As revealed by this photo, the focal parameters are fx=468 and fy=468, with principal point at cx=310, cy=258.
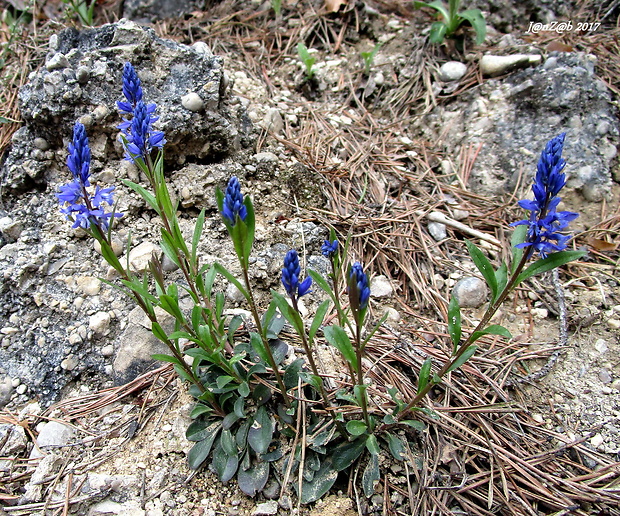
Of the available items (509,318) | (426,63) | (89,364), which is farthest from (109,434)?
(426,63)

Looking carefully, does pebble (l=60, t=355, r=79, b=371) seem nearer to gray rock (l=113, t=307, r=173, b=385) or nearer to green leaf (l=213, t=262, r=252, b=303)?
gray rock (l=113, t=307, r=173, b=385)

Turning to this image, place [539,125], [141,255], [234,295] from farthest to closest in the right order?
1. [539,125]
2. [141,255]
3. [234,295]

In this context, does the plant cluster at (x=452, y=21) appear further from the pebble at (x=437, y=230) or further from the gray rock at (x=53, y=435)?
the gray rock at (x=53, y=435)

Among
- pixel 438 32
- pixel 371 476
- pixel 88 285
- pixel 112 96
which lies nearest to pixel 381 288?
pixel 371 476

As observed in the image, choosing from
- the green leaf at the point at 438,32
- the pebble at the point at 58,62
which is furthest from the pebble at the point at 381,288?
the pebble at the point at 58,62

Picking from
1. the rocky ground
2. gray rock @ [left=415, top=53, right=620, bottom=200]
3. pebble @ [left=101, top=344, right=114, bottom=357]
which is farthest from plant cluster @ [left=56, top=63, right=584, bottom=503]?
gray rock @ [left=415, top=53, right=620, bottom=200]

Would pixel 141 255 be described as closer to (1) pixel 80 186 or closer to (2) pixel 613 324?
(1) pixel 80 186

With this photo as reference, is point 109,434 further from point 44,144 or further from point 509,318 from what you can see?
point 509,318
